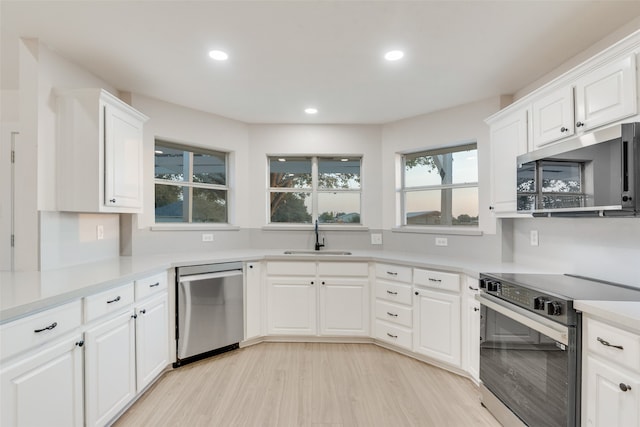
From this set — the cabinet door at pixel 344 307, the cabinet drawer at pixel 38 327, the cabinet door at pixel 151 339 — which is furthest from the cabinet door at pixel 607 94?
the cabinet door at pixel 151 339

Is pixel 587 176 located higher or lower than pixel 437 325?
higher

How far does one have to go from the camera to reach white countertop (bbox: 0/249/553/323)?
1.42 meters

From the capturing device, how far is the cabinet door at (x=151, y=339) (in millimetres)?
2211

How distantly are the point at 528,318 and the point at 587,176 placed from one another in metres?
0.84

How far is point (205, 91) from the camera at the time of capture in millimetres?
2941

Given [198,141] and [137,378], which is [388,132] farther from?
[137,378]

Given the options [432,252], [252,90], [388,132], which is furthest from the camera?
[388,132]

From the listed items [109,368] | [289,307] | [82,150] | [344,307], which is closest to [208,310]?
[289,307]

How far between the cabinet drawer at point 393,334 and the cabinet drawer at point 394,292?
26 centimetres

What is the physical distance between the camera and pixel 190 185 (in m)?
3.59

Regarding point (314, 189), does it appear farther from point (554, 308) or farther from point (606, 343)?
point (606, 343)

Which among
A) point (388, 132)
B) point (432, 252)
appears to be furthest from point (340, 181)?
point (432, 252)

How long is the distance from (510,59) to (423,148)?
134cm

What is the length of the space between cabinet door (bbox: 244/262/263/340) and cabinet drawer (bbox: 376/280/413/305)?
4.07ft
